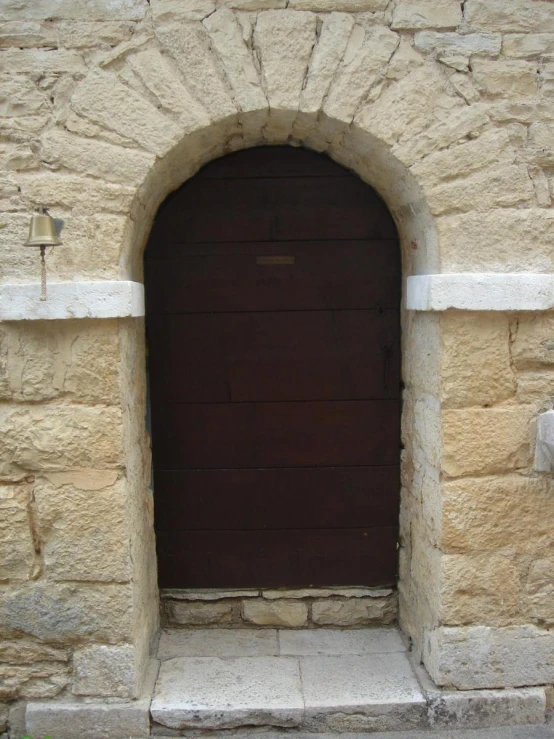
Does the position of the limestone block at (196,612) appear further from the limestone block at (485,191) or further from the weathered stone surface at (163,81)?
the weathered stone surface at (163,81)

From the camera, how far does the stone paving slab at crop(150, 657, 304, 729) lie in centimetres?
270

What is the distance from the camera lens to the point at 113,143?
249 cm

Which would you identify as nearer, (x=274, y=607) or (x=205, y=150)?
(x=205, y=150)

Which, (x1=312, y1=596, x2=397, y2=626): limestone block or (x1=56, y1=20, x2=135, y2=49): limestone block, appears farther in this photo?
(x1=312, y1=596, x2=397, y2=626): limestone block

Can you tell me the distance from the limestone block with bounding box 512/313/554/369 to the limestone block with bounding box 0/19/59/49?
7.01 ft

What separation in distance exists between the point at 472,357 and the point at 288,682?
1.63 meters

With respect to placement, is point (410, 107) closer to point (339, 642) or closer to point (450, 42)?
point (450, 42)

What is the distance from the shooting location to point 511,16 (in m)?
2.52

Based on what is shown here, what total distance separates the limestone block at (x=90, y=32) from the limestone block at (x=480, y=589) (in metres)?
2.44

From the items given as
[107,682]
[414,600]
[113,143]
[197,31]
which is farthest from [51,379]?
[414,600]

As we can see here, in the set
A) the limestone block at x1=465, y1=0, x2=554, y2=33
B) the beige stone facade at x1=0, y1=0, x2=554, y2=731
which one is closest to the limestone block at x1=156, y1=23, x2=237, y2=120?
the beige stone facade at x1=0, y1=0, x2=554, y2=731

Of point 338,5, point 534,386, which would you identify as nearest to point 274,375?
point 534,386

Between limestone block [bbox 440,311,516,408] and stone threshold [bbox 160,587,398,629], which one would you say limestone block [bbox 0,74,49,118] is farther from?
stone threshold [bbox 160,587,398,629]

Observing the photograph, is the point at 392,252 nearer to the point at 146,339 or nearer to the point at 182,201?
the point at 182,201
